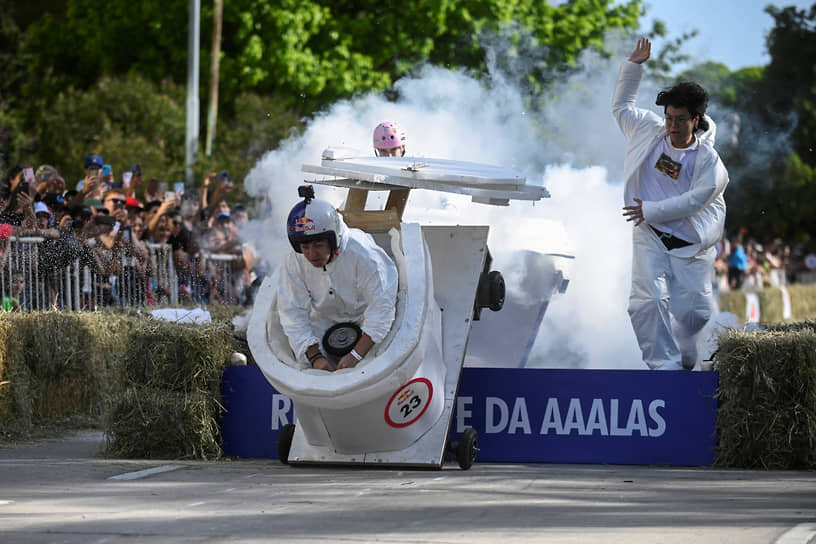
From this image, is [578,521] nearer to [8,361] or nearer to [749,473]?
[749,473]

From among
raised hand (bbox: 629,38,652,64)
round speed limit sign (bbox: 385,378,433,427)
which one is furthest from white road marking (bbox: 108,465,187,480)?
raised hand (bbox: 629,38,652,64)

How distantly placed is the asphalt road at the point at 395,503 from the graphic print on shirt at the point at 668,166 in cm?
239

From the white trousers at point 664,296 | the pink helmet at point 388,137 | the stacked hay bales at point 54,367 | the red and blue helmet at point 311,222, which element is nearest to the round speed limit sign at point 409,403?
the red and blue helmet at point 311,222

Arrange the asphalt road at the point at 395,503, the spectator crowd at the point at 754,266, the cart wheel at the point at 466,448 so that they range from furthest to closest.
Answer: the spectator crowd at the point at 754,266
the cart wheel at the point at 466,448
the asphalt road at the point at 395,503

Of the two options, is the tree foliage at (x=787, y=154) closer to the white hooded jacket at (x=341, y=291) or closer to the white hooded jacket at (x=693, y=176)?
the white hooded jacket at (x=693, y=176)

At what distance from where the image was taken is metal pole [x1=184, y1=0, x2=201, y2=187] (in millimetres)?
27828

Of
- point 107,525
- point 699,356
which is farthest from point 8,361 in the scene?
point 699,356

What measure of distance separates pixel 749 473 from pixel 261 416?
10.7 ft

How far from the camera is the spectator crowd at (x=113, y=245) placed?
527 inches

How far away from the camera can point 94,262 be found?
46.7ft

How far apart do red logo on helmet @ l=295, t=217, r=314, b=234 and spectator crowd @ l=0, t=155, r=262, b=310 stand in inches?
185

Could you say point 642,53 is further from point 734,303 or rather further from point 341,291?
point 734,303

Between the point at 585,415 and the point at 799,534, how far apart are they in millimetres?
3108

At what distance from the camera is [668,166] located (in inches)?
408
